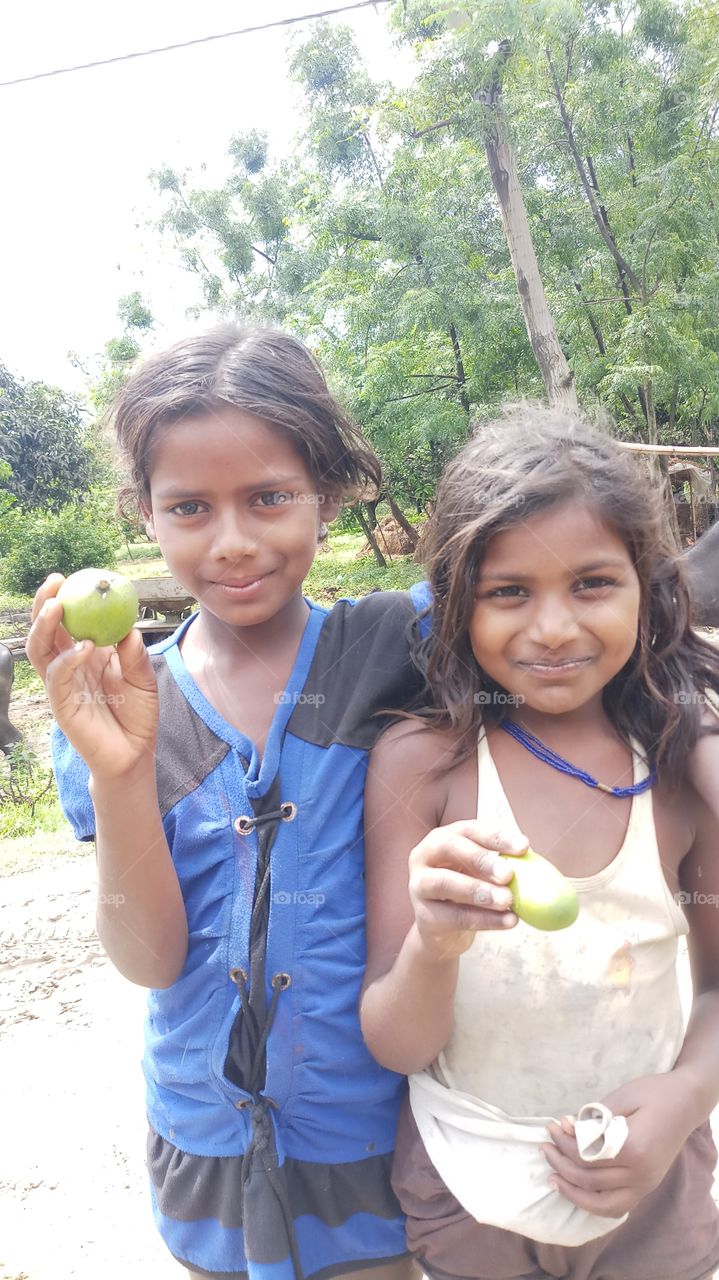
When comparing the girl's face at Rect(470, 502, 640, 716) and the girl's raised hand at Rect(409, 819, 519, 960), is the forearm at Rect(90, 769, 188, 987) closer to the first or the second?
the girl's raised hand at Rect(409, 819, 519, 960)

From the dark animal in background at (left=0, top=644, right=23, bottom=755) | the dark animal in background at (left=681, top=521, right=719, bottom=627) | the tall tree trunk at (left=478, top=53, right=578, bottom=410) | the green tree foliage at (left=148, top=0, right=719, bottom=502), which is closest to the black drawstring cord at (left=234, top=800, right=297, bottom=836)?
the dark animal in background at (left=681, top=521, right=719, bottom=627)

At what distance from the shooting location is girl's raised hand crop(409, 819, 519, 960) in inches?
37.1

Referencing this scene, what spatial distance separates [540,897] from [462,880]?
0.28ft

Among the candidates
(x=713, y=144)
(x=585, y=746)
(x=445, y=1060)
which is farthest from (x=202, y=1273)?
(x=713, y=144)

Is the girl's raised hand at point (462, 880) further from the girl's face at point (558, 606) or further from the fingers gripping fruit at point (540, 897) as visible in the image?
the girl's face at point (558, 606)

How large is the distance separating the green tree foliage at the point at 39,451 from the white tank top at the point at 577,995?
2034 cm

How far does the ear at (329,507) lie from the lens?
1498 millimetres

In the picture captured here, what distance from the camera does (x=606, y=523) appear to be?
128 cm

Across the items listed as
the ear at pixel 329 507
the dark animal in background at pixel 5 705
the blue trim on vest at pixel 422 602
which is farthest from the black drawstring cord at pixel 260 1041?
the dark animal in background at pixel 5 705

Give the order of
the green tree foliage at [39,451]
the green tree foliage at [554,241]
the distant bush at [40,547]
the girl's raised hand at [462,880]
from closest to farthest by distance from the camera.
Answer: the girl's raised hand at [462,880] → the green tree foliage at [554,241] → the distant bush at [40,547] → the green tree foliage at [39,451]

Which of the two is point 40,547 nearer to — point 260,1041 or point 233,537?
point 233,537

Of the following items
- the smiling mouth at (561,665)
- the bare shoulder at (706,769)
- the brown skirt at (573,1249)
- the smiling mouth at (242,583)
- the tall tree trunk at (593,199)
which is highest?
the tall tree trunk at (593,199)

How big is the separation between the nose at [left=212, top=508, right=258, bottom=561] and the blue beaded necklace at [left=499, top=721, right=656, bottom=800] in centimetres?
46

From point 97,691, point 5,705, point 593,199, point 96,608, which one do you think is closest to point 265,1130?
point 97,691
